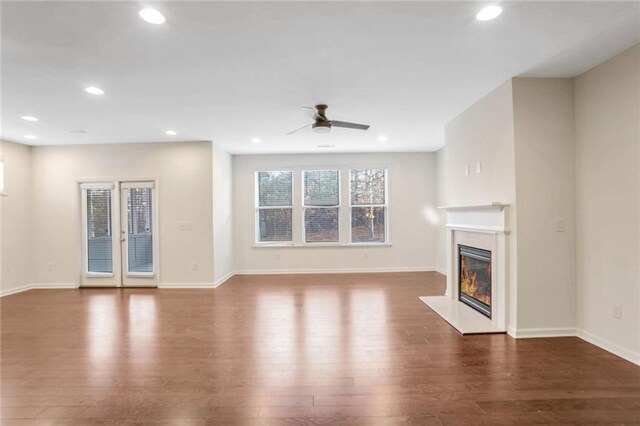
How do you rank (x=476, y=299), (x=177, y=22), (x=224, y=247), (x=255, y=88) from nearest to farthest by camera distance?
1. (x=177, y=22)
2. (x=255, y=88)
3. (x=476, y=299)
4. (x=224, y=247)

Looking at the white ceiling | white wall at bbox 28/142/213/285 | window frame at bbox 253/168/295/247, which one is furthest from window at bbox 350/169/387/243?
white wall at bbox 28/142/213/285

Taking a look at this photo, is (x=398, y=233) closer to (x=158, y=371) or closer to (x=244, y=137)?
(x=244, y=137)

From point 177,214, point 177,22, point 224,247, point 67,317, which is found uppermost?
point 177,22

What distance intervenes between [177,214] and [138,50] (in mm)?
3796

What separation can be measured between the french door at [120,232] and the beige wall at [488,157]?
5.29m

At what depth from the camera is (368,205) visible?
7367mm

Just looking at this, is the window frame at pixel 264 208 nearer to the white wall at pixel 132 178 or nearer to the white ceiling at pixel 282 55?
the white wall at pixel 132 178

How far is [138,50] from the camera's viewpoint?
2619 millimetres

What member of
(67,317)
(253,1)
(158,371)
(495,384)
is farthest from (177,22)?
(67,317)

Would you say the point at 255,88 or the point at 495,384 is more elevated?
the point at 255,88

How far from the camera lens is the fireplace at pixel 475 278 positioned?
3906mm

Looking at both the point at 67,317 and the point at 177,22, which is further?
the point at 67,317

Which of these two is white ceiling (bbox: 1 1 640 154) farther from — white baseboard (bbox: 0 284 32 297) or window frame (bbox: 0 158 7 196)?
white baseboard (bbox: 0 284 32 297)

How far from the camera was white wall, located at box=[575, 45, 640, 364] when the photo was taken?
2.74 m
